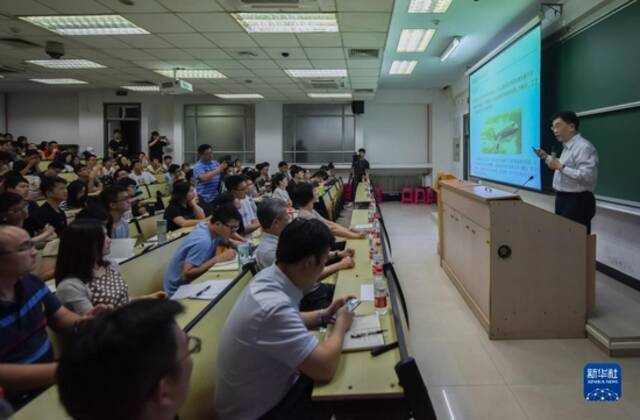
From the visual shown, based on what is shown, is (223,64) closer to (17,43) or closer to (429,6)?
(17,43)

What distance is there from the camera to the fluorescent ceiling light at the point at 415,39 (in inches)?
268

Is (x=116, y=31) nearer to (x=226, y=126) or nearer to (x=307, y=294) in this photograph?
(x=307, y=294)

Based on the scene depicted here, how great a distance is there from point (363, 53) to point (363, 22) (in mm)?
1631

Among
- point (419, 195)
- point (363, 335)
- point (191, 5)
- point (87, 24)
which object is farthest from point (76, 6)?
point (419, 195)

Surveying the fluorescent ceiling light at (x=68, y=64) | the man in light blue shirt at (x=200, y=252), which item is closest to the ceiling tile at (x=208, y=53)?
the fluorescent ceiling light at (x=68, y=64)

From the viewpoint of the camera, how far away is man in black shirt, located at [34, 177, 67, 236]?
394 cm

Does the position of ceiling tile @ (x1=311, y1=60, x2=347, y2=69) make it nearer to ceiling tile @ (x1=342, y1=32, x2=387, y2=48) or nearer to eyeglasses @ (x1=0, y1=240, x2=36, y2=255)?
ceiling tile @ (x1=342, y1=32, x2=387, y2=48)

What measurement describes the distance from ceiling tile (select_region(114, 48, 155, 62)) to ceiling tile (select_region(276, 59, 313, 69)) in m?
2.12

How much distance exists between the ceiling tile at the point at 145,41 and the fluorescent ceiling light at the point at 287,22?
4.60ft

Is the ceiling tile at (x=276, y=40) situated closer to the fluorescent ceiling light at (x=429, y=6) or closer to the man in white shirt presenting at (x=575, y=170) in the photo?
the fluorescent ceiling light at (x=429, y=6)

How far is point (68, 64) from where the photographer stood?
8117mm

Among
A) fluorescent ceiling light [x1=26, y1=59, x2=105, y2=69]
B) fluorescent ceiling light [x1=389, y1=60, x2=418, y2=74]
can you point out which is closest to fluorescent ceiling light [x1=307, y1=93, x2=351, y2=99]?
fluorescent ceiling light [x1=389, y1=60, x2=418, y2=74]

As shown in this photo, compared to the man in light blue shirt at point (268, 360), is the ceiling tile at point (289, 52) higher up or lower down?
higher up

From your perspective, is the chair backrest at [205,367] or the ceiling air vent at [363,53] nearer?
the chair backrest at [205,367]
